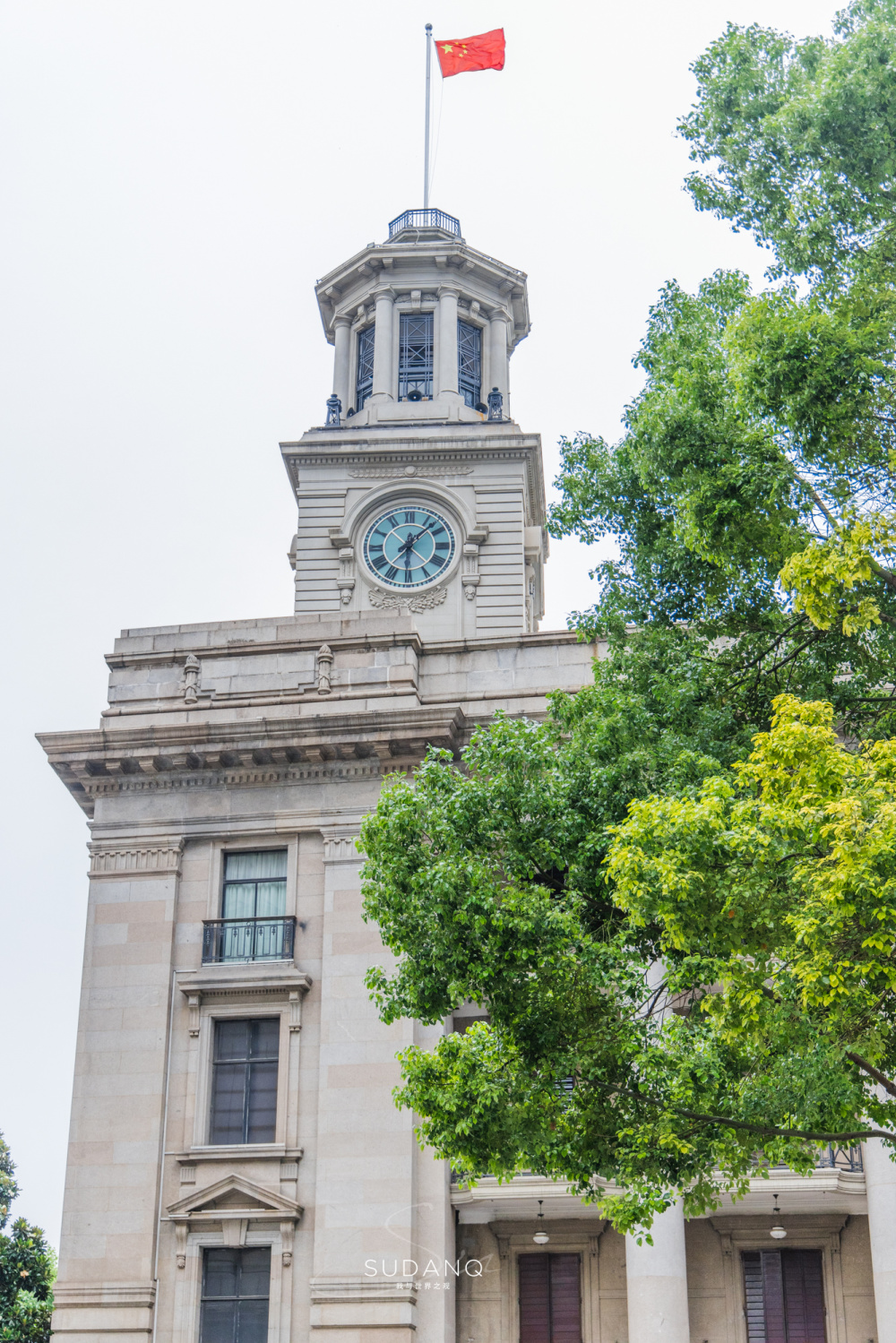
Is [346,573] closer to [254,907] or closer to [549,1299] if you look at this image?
[254,907]

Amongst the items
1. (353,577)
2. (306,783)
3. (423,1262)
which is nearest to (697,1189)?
(423,1262)

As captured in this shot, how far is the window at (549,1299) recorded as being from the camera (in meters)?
26.4

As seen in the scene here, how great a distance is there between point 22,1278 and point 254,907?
56.1 feet

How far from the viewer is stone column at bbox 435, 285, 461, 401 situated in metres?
41.8

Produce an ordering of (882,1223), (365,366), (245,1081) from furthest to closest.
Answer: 1. (365,366)
2. (245,1081)
3. (882,1223)

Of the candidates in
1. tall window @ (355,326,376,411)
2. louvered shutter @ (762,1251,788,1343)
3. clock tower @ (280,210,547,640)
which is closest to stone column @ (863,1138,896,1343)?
louvered shutter @ (762,1251,788,1343)

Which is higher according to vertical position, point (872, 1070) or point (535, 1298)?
point (872, 1070)

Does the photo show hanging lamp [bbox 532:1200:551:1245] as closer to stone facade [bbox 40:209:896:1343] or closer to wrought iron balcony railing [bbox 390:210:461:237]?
stone facade [bbox 40:209:896:1343]

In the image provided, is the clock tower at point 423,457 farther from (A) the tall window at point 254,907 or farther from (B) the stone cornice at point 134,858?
(B) the stone cornice at point 134,858

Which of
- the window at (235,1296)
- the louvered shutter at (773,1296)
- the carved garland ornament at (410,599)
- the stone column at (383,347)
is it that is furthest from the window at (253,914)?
the stone column at (383,347)

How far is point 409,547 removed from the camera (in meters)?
39.9

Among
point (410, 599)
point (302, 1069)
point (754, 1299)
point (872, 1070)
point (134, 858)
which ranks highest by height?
point (410, 599)

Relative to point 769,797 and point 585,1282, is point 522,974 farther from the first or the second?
point 585,1282

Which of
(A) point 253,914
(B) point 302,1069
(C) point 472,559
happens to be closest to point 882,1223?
(B) point 302,1069
